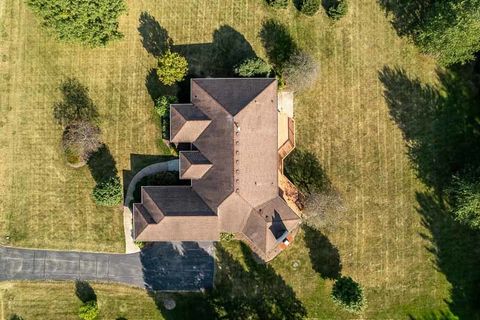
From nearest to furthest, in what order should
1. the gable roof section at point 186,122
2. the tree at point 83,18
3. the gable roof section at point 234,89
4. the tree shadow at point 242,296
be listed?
1. the tree at point 83,18
2. the gable roof section at point 234,89
3. the gable roof section at point 186,122
4. the tree shadow at point 242,296

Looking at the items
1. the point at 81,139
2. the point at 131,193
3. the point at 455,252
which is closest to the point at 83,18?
the point at 81,139

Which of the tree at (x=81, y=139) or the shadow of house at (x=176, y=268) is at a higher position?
the tree at (x=81, y=139)

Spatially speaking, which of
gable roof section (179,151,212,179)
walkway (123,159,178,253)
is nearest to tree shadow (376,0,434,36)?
gable roof section (179,151,212,179)

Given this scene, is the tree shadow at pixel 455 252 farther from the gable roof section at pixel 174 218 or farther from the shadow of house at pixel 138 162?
the shadow of house at pixel 138 162

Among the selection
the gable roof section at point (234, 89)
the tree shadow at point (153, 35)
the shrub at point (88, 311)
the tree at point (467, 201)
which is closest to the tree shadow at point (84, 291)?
the shrub at point (88, 311)

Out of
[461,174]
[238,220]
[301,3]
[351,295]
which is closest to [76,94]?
[238,220]

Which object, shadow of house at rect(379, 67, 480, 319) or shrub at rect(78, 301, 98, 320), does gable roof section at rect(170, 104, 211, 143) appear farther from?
shadow of house at rect(379, 67, 480, 319)
